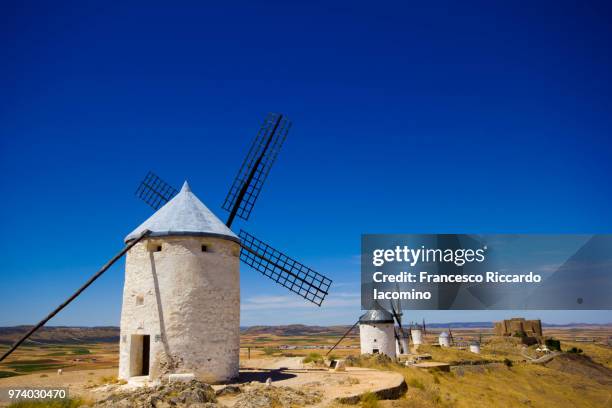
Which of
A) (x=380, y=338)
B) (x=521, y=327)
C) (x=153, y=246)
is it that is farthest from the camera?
(x=521, y=327)

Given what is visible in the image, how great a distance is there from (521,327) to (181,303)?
4913cm

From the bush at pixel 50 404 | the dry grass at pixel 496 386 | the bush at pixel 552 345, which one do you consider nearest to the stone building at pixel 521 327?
the bush at pixel 552 345

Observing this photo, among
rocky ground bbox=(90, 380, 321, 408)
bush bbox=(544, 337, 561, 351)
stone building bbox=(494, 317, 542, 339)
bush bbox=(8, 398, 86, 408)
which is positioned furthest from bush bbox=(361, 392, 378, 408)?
stone building bbox=(494, 317, 542, 339)

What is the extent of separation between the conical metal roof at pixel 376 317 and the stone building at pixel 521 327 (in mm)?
30673

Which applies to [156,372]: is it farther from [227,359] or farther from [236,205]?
[236,205]

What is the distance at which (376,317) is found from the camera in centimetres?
2747

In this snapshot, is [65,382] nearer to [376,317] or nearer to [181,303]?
[181,303]

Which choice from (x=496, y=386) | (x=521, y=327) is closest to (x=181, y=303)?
(x=496, y=386)

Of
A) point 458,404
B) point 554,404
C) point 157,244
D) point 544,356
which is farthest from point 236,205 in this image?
point 544,356

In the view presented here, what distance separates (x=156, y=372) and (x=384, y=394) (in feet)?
19.1

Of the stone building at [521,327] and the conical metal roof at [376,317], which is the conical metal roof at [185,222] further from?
the stone building at [521,327]

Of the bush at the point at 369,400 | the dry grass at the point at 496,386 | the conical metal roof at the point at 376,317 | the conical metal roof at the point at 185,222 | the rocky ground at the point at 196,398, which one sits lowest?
the dry grass at the point at 496,386

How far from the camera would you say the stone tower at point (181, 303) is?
12477 millimetres

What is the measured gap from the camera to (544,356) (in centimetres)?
4162
